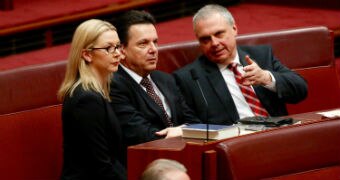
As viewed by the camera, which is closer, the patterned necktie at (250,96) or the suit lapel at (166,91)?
the suit lapel at (166,91)

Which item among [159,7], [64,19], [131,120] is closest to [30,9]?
[64,19]

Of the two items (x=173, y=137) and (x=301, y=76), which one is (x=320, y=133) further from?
(x=301, y=76)

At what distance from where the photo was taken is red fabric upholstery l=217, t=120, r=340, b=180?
1.21 metres

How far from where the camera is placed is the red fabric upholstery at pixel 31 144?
4.87 ft

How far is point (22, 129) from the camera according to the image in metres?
1.50

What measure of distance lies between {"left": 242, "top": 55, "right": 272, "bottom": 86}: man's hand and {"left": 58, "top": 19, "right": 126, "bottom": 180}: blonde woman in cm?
25

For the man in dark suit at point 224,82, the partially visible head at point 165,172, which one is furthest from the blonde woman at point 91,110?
the partially visible head at point 165,172

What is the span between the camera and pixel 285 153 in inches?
49.4

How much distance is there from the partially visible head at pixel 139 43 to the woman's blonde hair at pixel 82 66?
0.10 meters

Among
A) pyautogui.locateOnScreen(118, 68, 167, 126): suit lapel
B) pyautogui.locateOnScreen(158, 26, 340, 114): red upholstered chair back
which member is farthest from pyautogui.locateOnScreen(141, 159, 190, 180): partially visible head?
pyautogui.locateOnScreen(158, 26, 340, 114): red upholstered chair back

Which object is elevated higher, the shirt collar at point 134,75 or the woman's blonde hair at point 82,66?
the woman's blonde hair at point 82,66

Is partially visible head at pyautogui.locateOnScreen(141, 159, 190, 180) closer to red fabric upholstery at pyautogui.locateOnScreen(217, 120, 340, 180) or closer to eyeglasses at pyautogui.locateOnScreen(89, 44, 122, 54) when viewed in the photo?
red fabric upholstery at pyautogui.locateOnScreen(217, 120, 340, 180)

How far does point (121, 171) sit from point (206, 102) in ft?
0.86

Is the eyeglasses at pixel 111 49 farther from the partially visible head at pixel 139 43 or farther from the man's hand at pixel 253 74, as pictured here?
the man's hand at pixel 253 74
